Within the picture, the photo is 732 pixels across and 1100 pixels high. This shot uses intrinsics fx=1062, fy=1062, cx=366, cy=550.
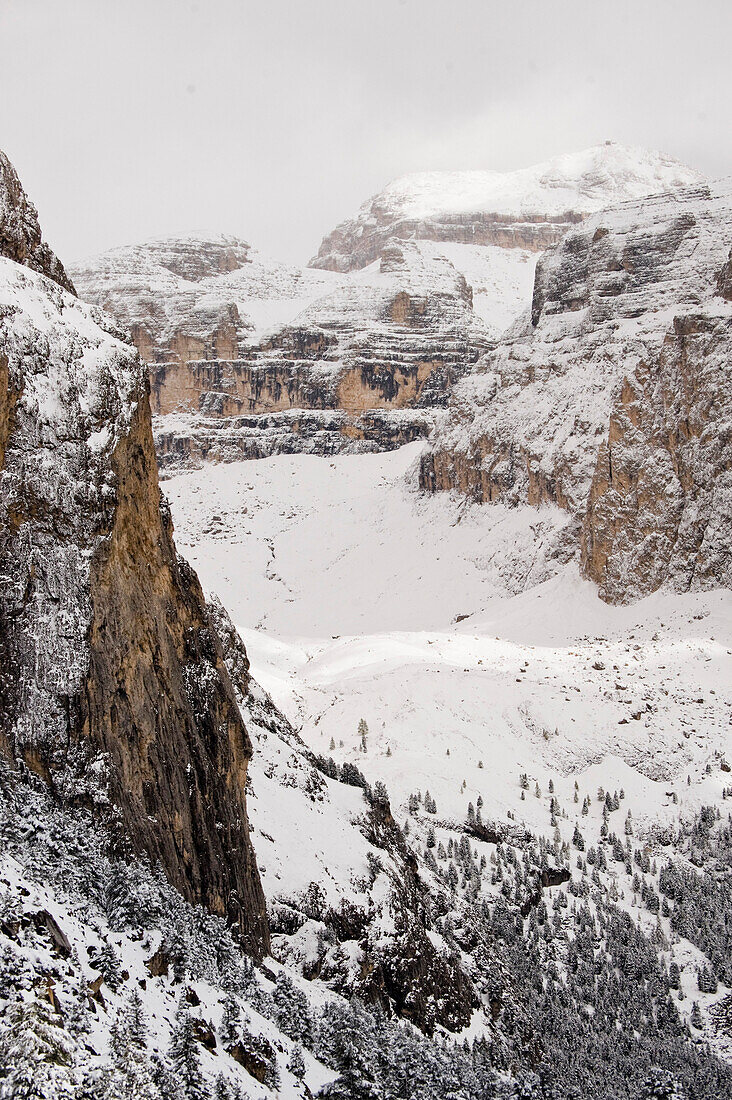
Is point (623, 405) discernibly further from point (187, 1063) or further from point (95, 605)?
point (187, 1063)

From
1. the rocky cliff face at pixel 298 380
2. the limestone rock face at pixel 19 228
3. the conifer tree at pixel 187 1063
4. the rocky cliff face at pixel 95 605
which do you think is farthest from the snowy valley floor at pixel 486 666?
the limestone rock face at pixel 19 228

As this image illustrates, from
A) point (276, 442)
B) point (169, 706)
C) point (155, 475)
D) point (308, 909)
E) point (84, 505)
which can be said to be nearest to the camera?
point (84, 505)

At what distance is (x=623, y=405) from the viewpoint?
109 metres

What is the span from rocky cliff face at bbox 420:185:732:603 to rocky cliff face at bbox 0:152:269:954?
7703 cm

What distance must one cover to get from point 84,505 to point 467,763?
2316 inches

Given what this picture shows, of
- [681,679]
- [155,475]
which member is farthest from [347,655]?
[155,475]

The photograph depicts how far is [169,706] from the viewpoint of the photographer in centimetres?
2725

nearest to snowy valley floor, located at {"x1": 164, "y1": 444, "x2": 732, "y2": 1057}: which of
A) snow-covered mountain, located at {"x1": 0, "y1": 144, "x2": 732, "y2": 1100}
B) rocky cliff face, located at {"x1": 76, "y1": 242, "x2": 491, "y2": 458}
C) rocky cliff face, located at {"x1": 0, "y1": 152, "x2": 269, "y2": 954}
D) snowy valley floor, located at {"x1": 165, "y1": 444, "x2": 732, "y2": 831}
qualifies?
snowy valley floor, located at {"x1": 165, "y1": 444, "x2": 732, "y2": 831}

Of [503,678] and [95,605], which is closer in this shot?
[95,605]

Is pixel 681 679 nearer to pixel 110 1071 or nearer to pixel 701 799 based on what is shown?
pixel 701 799

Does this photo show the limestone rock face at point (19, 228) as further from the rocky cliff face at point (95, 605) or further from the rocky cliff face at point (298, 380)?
the rocky cliff face at point (298, 380)

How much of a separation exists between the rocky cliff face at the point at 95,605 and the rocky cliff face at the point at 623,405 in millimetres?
77029

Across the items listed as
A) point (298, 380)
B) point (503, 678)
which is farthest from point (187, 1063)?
point (298, 380)

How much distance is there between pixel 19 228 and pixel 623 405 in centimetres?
8872
